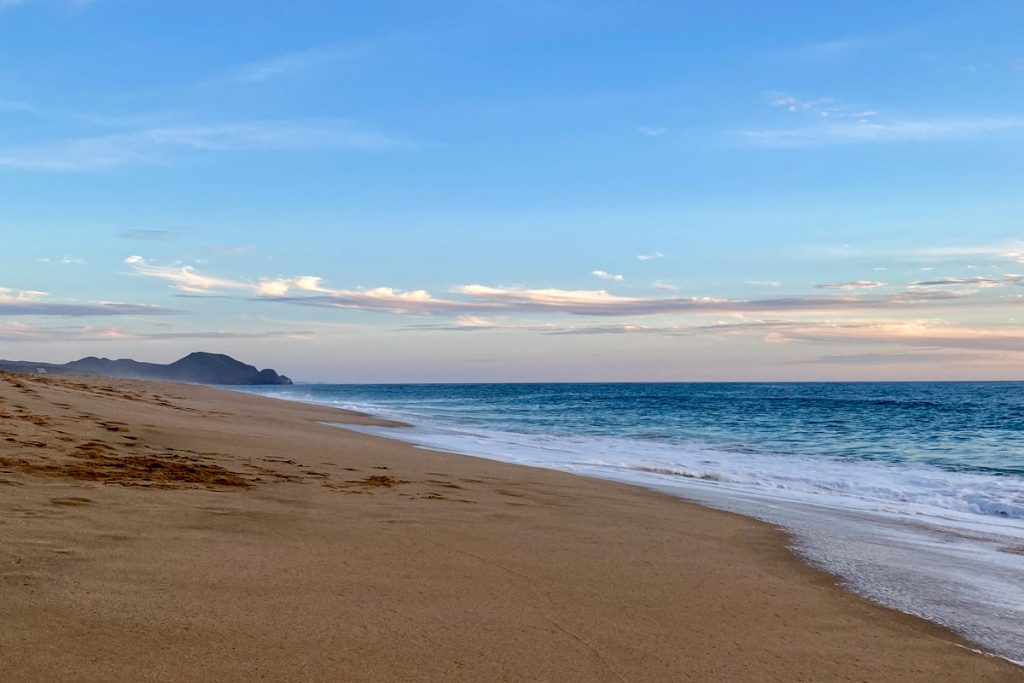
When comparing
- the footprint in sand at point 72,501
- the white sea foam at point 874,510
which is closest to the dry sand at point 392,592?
the footprint in sand at point 72,501

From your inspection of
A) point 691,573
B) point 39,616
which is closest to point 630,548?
point 691,573

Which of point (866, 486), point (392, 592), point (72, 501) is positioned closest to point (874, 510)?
point (866, 486)

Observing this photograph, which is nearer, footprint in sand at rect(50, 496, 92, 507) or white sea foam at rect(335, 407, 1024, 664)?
white sea foam at rect(335, 407, 1024, 664)

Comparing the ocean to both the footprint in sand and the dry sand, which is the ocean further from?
the footprint in sand

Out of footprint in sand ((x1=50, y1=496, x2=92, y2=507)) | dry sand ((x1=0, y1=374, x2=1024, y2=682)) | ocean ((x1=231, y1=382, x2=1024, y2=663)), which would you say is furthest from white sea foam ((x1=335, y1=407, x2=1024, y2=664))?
footprint in sand ((x1=50, y1=496, x2=92, y2=507))

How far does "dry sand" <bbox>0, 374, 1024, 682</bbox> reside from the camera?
348 centimetres

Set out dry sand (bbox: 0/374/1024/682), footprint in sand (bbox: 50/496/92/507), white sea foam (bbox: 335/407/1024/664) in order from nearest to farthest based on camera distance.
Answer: dry sand (bbox: 0/374/1024/682)
white sea foam (bbox: 335/407/1024/664)
footprint in sand (bbox: 50/496/92/507)

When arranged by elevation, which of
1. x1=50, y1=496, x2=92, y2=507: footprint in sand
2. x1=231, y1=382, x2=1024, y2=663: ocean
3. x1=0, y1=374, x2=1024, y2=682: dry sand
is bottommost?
x1=231, y1=382, x2=1024, y2=663: ocean

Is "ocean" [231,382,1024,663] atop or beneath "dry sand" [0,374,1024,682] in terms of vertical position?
beneath

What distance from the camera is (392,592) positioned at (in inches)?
179

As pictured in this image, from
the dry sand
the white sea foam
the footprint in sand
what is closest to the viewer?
the dry sand

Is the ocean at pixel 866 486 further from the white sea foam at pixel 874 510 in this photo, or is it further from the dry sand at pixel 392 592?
the dry sand at pixel 392 592

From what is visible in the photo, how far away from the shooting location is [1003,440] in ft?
85.8

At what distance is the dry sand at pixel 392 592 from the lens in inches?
137
